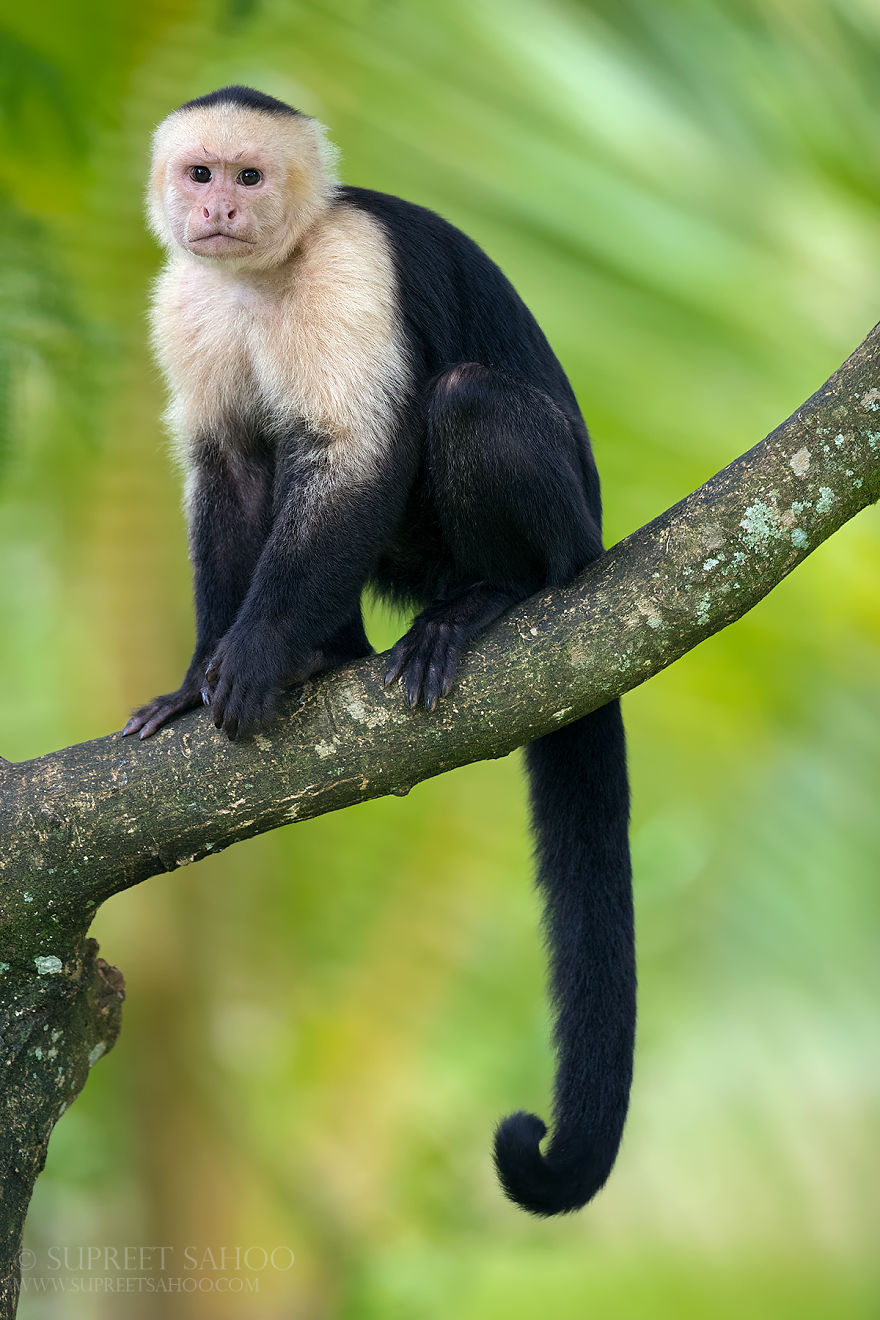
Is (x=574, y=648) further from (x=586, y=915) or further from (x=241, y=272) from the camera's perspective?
(x=241, y=272)

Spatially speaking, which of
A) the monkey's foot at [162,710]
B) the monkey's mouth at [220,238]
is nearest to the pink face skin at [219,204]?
the monkey's mouth at [220,238]

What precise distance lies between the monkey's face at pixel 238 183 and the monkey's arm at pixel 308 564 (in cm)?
39

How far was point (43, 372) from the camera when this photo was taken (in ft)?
11.3

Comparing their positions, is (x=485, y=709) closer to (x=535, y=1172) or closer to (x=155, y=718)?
(x=155, y=718)

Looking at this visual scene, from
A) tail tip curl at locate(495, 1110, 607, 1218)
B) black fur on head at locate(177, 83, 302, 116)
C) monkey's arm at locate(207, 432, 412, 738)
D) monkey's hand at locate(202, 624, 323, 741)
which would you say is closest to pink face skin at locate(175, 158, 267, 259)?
black fur on head at locate(177, 83, 302, 116)

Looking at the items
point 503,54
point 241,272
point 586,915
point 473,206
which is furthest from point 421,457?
point 503,54

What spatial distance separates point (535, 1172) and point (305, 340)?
1.59 meters

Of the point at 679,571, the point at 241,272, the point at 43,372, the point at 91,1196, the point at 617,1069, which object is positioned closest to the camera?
the point at 679,571

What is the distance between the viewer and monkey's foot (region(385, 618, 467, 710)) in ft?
6.75

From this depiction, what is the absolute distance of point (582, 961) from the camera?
7.98 ft

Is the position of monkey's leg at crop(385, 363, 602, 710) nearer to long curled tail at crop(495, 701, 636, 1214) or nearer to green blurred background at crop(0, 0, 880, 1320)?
long curled tail at crop(495, 701, 636, 1214)

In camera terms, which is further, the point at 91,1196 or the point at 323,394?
the point at 91,1196

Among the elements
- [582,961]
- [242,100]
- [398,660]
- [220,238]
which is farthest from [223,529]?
[582,961]

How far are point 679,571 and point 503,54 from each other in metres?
2.22
